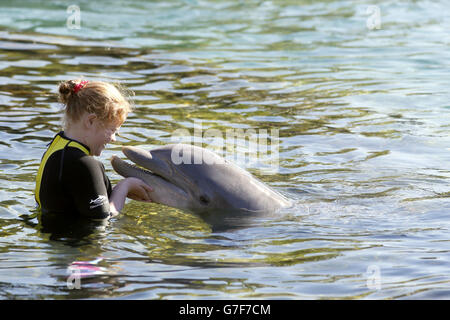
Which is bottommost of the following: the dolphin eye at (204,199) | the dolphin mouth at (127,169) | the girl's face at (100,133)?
the dolphin eye at (204,199)

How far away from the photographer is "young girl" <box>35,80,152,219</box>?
6211 millimetres

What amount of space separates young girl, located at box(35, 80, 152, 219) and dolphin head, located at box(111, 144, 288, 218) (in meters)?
0.40

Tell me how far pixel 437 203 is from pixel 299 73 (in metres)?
6.20

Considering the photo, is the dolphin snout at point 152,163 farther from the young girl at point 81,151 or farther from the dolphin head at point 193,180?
the young girl at point 81,151

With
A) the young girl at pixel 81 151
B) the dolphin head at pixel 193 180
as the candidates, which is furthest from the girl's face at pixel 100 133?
the dolphin head at pixel 193 180

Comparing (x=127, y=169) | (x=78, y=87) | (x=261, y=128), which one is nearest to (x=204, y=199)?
(x=127, y=169)

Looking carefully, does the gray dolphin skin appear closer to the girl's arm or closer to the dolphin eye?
the dolphin eye

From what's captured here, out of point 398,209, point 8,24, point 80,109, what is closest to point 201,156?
point 80,109

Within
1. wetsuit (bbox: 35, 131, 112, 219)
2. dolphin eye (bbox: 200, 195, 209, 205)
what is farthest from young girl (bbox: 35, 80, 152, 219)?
dolphin eye (bbox: 200, 195, 209, 205)

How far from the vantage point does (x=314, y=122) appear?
10273 millimetres

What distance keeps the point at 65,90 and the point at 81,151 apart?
493 mm

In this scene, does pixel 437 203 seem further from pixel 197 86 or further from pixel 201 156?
pixel 197 86

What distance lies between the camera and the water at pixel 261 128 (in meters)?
5.42

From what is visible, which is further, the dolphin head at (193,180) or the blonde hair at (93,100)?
the dolphin head at (193,180)
